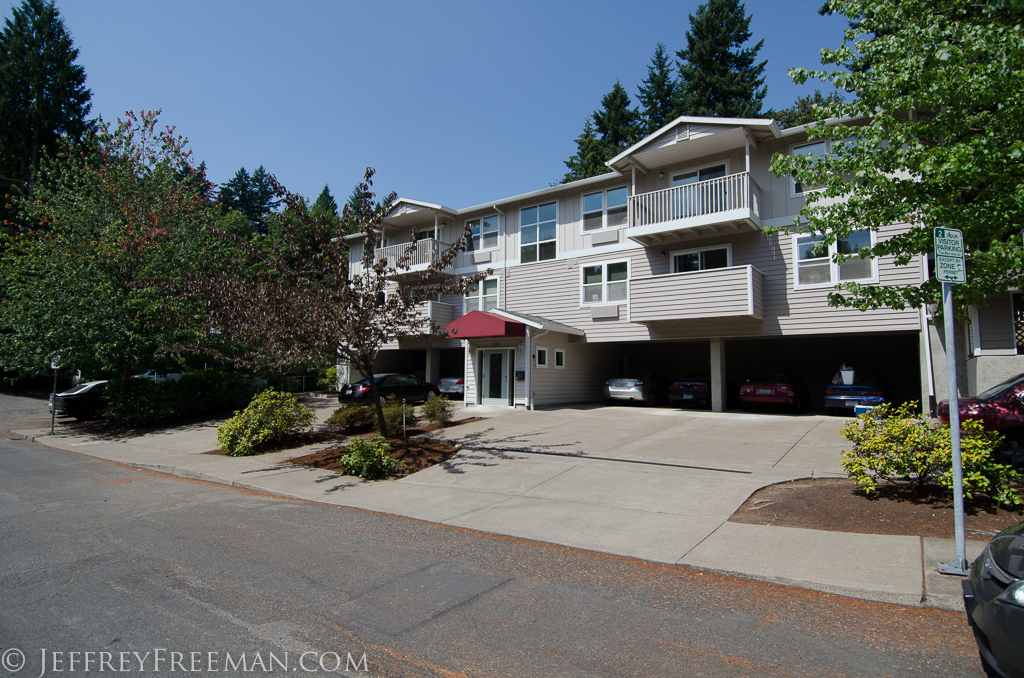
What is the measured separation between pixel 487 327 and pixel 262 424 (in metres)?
7.76

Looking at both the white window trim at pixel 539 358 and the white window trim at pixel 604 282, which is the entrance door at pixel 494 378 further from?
the white window trim at pixel 604 282

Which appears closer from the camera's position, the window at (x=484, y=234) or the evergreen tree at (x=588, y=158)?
the window at (x=484, y=234)

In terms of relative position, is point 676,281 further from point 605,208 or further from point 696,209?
point 605,208

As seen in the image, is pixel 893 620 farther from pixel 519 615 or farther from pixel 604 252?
pixel 604 252

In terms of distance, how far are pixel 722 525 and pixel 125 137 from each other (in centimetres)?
2309

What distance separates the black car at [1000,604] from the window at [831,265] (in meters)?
13.0

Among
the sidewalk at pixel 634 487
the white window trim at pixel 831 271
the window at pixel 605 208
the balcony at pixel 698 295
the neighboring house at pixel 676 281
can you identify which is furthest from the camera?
the window at pixel 605 208

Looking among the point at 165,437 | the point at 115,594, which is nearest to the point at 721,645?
the point at 115,594

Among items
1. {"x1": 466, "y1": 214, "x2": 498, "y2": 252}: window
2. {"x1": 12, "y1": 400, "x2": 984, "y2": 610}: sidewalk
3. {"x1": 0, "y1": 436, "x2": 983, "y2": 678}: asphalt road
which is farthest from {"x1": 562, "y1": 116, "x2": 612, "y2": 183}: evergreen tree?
{"x1": 0, "y1": 436, "x2": 983, "y2": 678}: asphalt road

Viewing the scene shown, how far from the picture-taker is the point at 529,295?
21438mm

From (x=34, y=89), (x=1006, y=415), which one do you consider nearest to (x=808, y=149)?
(x=1006, y=415)

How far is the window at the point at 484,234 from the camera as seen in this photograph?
2284 centimetres

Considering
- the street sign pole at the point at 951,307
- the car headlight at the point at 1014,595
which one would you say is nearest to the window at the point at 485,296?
the street sign pole at the point at 951,307

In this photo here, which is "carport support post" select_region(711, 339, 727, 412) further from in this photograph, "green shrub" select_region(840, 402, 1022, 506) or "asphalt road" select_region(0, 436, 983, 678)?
"asphalt road" select_region(0, 436, 983, 678)
